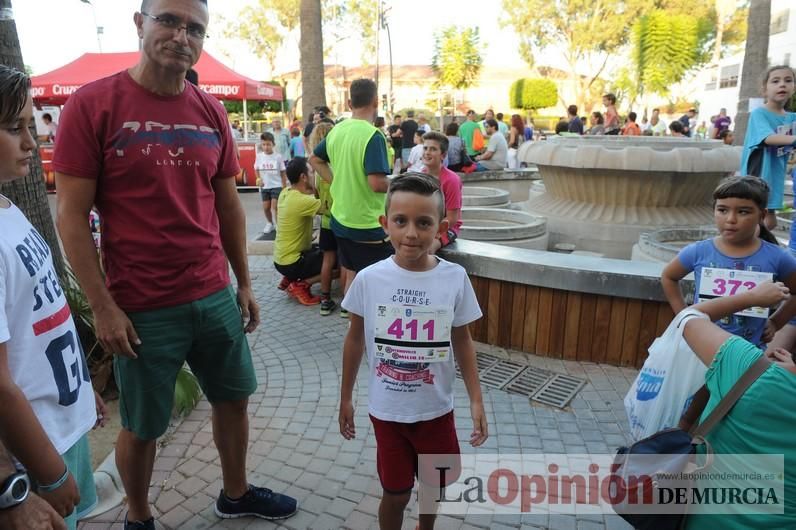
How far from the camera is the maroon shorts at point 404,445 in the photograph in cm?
222

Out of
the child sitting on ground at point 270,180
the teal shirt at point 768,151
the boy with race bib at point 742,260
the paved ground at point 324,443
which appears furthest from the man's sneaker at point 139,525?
the child sitting on ground at point 270,180

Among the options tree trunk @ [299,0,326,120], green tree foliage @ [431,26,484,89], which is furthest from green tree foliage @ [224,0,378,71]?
tree trunk @ [299,0,326,120]

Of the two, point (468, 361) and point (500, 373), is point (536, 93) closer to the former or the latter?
point (500, 373)

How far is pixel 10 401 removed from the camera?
1333 mm

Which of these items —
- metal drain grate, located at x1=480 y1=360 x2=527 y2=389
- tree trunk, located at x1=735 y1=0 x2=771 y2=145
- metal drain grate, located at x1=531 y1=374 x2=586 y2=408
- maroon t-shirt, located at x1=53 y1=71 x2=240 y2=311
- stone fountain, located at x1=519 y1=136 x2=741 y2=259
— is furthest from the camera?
tree trunk, located at x1=735 y1=0 x2=771 y2=145

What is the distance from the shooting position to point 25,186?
11.9 feet

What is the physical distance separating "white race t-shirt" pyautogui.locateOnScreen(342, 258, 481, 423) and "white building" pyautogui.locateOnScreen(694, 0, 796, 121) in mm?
30857

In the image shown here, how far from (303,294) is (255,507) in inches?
138

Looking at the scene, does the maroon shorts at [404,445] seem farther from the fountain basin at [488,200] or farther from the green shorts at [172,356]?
the fountain basin at [488,200]

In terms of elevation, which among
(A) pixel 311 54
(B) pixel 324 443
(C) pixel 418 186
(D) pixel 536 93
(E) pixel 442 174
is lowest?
(B) pixel 324 443

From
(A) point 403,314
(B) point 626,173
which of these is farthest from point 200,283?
(B) point 626,173

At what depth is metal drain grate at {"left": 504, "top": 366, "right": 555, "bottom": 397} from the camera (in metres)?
3.97

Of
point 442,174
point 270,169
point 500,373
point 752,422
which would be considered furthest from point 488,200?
point 752,422

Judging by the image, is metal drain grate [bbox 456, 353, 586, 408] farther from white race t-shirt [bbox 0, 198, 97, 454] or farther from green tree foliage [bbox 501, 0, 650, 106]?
green tree foliage [bbox 501, 0, 650, 106]
